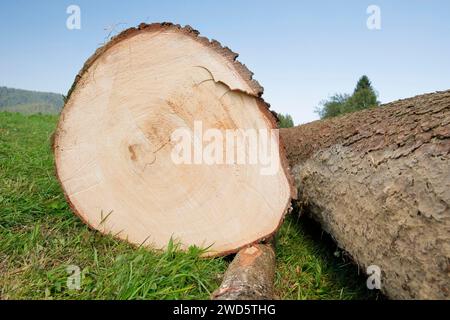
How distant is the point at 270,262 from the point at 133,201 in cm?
87

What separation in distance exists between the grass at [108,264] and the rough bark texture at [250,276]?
0.48 ft

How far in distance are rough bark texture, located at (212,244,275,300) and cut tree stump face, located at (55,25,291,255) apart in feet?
0.36

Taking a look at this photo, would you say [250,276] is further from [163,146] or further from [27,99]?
[27,99]

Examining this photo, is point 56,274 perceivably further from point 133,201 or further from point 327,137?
point 327,137

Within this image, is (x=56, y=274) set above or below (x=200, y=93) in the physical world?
below

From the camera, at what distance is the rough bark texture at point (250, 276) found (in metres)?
1.58

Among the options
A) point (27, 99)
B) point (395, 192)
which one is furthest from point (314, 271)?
point (27, 99)

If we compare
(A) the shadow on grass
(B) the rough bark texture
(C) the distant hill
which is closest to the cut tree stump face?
(B) the rough bark texture

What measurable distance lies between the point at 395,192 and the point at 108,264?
1.50m

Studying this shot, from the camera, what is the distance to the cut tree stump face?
2070mm

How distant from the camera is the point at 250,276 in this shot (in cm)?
173

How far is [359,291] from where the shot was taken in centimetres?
204
